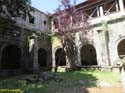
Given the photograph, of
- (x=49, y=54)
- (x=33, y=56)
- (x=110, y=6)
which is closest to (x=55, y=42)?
(x=49, y=54)

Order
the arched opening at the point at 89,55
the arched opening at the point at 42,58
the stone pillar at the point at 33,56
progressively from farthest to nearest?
the arched opening at the point at 89,55 < the arched opening at the point at 42,58 < the stone pillar at the point at 33,56

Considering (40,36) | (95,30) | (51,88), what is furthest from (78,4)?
(51,88)

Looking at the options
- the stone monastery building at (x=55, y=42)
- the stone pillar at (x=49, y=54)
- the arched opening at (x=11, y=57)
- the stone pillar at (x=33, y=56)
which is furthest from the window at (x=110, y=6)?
the arched opening at (x=11, y=57)

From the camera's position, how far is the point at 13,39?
588 inches

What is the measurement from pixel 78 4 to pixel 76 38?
3816 mm

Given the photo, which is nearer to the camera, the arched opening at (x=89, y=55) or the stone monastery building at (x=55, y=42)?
the stone monastery building at (x=55, y=42)

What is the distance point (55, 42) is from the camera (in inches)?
718

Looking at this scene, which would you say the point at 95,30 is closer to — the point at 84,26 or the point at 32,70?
the point at 84,26

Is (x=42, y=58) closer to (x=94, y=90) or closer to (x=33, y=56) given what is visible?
(x=33, y=56)

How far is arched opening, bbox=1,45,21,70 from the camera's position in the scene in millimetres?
15852

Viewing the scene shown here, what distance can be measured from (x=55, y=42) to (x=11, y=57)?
5.26 meters

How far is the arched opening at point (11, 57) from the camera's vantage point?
15.9 metres

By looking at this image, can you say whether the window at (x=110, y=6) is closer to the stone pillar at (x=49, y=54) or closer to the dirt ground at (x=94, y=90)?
the stone pillar at (x=49, y=54)

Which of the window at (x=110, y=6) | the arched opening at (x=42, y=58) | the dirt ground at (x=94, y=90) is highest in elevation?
the window at (x=110, y=6)
